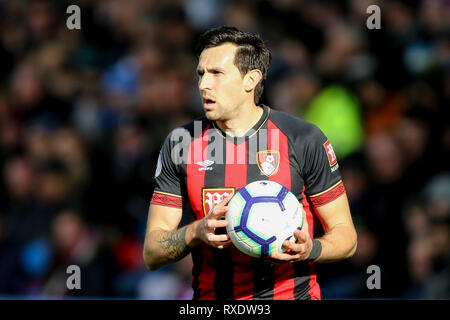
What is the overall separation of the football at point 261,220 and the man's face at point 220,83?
1.86ft

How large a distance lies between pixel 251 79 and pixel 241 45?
199mm

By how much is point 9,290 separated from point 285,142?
15.8ft

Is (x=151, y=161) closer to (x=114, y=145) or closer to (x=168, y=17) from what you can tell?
(x=114, y=145)

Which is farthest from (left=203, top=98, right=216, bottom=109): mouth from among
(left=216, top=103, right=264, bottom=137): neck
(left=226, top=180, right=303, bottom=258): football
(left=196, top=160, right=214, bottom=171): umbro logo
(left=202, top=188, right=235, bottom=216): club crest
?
(left=226, top=180, right=303, bottom=258): football

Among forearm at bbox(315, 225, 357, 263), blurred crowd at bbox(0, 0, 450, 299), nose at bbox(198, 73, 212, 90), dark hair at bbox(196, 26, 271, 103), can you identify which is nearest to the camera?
forearm at bbox(315, 225, 357, 263)

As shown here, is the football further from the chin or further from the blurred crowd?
the blurred crowd

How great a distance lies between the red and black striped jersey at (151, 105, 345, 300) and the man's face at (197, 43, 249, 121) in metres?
0.18

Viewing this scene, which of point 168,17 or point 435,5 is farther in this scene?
point 168,17

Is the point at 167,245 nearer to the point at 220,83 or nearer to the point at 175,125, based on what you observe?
the point at 220,83

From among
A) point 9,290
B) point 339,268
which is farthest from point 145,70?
point 339,268

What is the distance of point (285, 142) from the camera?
12.6 feet

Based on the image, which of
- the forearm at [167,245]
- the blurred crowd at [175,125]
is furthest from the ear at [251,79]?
the blurred crowd at [175,125]

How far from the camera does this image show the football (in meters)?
3.42

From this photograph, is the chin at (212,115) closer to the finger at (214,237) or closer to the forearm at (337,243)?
the finger at (214,237)
